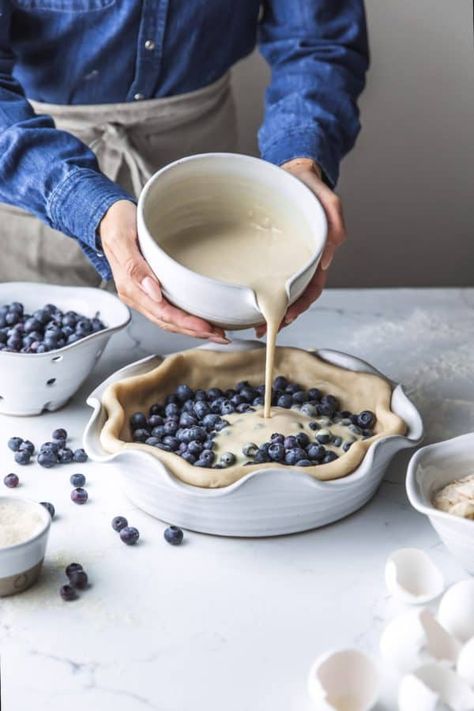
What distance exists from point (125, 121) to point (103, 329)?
455mm

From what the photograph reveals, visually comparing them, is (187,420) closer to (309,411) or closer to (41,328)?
(309,411)

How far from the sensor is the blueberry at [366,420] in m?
1.49

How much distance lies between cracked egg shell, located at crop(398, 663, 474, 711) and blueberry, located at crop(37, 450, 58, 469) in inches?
23.7

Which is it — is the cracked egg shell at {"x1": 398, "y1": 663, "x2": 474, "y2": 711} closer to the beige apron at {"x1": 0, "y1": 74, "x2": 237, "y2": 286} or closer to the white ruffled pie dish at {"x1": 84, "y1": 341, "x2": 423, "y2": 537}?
the white ruffled pie dish at {"x1": 84, "y1": 341, "x2": 423, "y2": 537}

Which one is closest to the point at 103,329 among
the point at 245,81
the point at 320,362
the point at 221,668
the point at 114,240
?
the point at 114,240

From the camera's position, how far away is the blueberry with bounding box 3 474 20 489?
1448mm

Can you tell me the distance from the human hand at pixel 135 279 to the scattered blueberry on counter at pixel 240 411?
0.37ft

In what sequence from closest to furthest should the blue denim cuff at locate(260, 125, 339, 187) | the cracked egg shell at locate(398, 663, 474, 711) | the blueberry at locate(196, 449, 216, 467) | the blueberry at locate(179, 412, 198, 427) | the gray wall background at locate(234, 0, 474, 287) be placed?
the cracked egg shell at locate(398, 663, 474, 711) < the blueberry at locate(196, 449, 216, 467) < the blueberry at locate(179, 412, 198, 427) < the blue denim cuff at locate(260, 125, 339, 187) < the gray wall background at locate(234, 0, 474, 287)

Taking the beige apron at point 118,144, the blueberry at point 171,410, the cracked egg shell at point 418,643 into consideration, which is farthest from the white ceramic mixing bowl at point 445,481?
the beige apron at point 118,144

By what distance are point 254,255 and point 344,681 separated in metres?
0.56

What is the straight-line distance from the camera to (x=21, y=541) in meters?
1.22

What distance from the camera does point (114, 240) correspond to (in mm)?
1475

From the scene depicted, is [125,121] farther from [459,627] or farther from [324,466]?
[459,627]

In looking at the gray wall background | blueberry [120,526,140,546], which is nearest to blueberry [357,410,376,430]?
blueberry [120,526,140,546]
